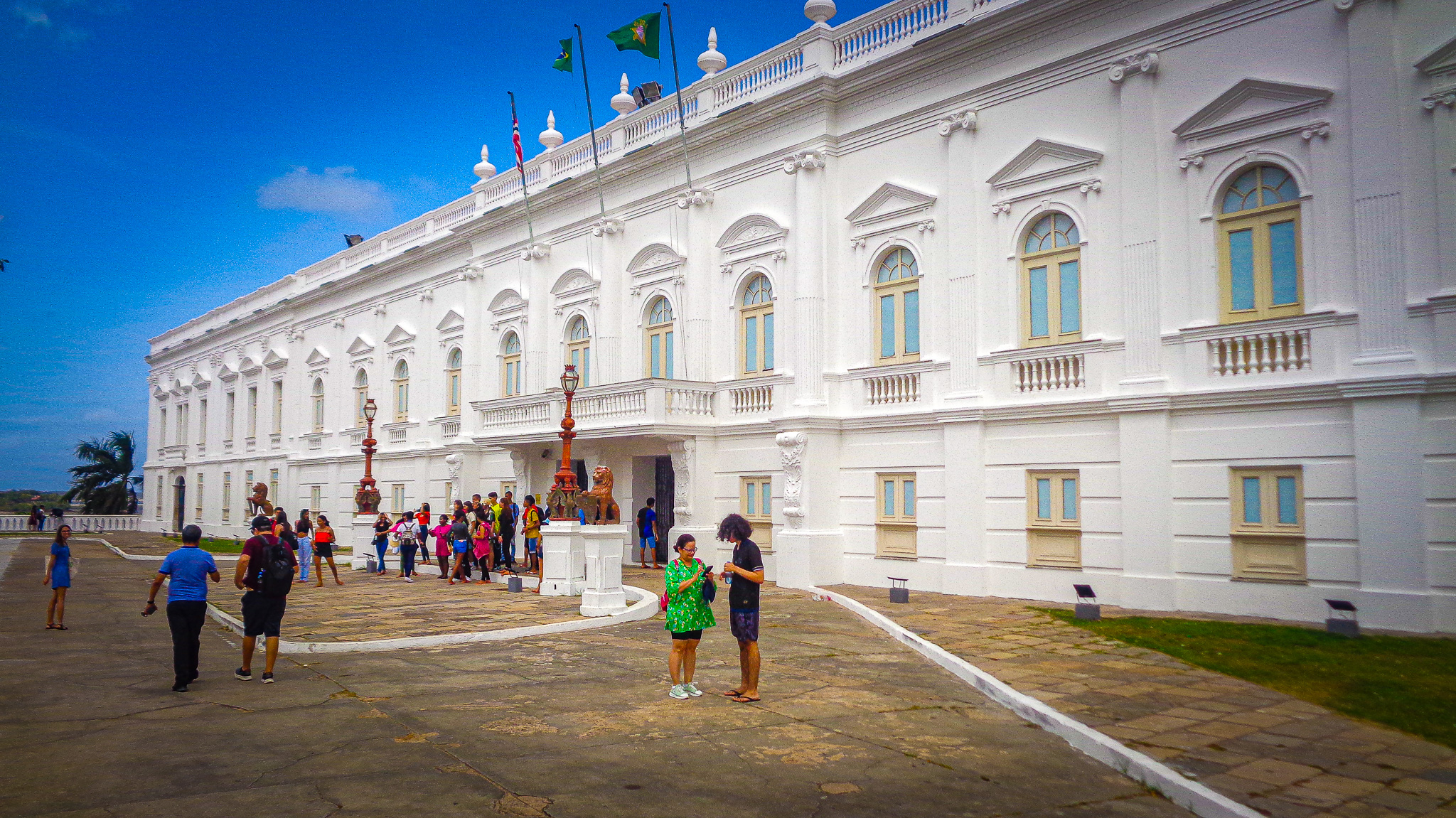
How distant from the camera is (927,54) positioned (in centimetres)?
1755

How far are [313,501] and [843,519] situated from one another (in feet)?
87.1

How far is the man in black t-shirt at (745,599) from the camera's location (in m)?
8.65

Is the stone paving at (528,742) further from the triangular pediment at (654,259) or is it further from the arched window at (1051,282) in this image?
the triangular pediment at (654,259)

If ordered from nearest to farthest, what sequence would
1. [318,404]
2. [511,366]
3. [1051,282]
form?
[1051,282], [511,366], [318,404]

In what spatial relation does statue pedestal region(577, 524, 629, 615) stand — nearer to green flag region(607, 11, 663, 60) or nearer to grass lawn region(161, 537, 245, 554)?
green flag region(607, 11, 663, 60)

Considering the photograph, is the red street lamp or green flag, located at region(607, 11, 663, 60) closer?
green flag, located at region(607, 11, 663, 60)

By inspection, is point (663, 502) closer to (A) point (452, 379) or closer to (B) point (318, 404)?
(A) point (452, 379)

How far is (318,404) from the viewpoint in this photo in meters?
38.8

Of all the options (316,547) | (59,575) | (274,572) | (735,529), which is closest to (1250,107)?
(735,529)

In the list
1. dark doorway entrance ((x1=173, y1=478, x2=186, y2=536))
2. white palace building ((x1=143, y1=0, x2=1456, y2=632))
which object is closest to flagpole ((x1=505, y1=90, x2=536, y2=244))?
white palace building ((x1=143, y1=0, x2=1456, y2=632))

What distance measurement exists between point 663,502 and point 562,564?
6.36m

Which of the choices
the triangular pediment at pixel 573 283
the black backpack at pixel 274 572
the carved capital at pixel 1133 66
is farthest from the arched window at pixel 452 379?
the carved capital at pixel 1133 66

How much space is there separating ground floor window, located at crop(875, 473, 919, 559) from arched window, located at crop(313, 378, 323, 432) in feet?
90.4

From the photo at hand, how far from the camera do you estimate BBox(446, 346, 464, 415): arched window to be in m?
31.2
